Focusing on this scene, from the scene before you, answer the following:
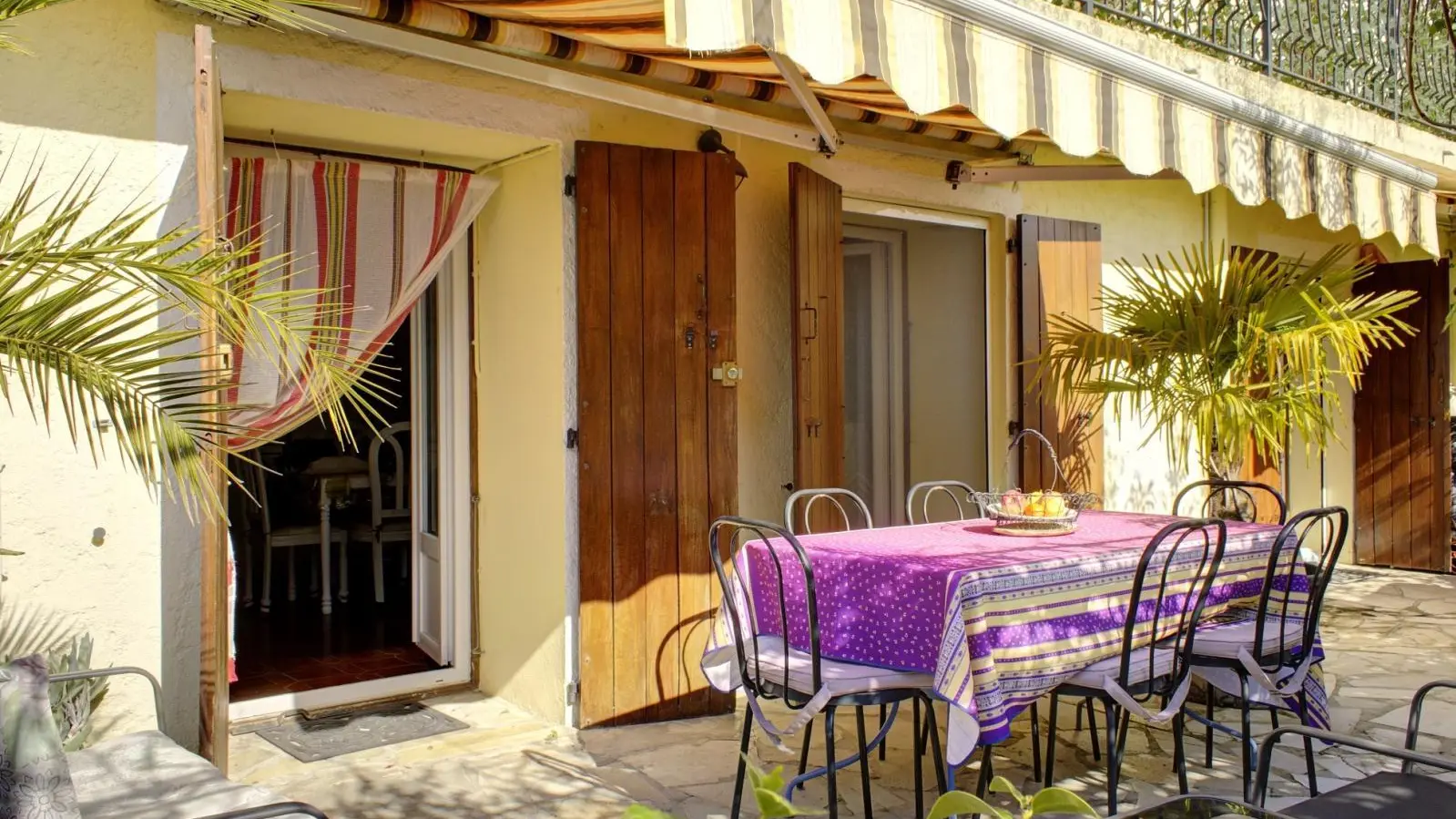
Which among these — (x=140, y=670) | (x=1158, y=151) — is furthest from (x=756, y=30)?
(x=140, y=670)

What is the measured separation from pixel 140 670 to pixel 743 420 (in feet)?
9.50

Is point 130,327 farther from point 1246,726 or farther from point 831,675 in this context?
point 1246,726

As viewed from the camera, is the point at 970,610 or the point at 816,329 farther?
the point at 816,329

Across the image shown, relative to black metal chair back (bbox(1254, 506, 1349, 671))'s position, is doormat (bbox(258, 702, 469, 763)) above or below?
below

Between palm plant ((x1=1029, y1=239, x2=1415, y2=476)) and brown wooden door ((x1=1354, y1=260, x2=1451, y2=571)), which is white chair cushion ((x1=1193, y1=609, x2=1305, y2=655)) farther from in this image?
brown wooden door ((x1=1354, y1=260, x2=1451, y2=571))

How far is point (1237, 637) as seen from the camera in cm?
373

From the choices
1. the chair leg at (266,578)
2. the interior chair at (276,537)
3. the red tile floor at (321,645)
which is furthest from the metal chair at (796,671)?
the chair leg at (266,578)

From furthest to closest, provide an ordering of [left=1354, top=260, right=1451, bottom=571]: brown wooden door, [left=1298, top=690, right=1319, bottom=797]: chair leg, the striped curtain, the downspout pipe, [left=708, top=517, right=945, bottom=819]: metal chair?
[left=1354, top=260, right=1451, bottom=571]: brown wooden door
the striped curtain
[left=1298, top=690, right=1319, bottom=797]: chair leg
the downspout pipe
[left=708, top=517, right=945, bottom=819]: metal chair

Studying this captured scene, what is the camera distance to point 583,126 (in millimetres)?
4617

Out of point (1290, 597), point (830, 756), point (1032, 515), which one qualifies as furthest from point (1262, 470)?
point (830, 756)

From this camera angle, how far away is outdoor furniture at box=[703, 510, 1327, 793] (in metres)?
3.04

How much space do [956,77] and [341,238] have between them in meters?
2.44

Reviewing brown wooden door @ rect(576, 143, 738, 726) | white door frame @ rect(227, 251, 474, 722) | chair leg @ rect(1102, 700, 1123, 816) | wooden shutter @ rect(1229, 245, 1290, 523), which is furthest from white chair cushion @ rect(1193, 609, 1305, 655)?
A: wooden shutter @ rect(1229, 245, 1290, 523)

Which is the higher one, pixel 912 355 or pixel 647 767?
pixel 912 355
